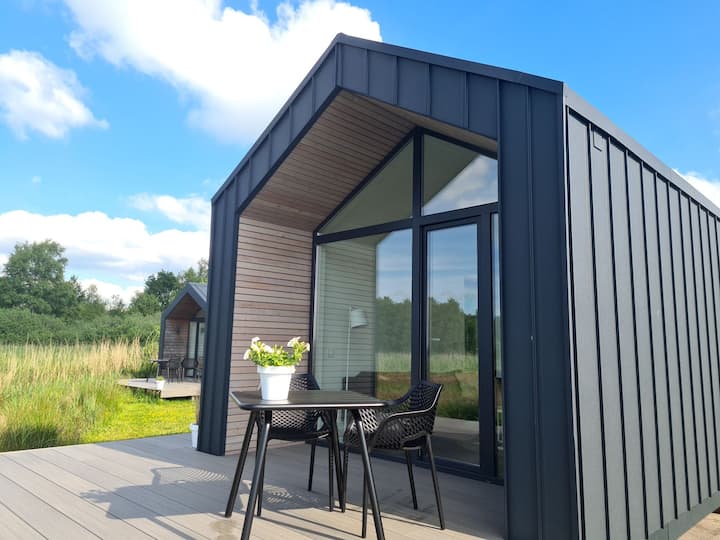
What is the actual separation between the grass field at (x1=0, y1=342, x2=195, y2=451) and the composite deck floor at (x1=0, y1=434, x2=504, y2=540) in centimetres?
86

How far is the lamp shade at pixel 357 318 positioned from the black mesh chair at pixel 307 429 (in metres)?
1.18

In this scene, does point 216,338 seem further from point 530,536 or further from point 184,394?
point 184,394

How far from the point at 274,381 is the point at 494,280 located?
206cm

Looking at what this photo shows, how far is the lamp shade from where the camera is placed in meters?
4.86

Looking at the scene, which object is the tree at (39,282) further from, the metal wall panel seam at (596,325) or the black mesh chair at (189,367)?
the metal wall panel seam at (596,325)

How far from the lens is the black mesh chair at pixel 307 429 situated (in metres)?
3.07

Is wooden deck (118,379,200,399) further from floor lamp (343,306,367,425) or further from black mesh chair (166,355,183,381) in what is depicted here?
floor lamp (343,306,367,425)

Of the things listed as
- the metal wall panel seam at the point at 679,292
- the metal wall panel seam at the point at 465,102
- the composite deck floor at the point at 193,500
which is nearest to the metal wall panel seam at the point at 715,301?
the metal wall panel seam at the point at 679,292

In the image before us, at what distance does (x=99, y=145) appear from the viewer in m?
22.9

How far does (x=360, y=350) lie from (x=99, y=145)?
2282 centimetres

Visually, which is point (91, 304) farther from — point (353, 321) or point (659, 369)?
point (659, 369)

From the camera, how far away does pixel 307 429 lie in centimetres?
339

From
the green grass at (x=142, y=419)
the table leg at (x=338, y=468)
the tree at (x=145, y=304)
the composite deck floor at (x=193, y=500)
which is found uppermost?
the tree at (x=145, y=304)

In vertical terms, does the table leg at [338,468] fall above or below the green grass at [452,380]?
below
